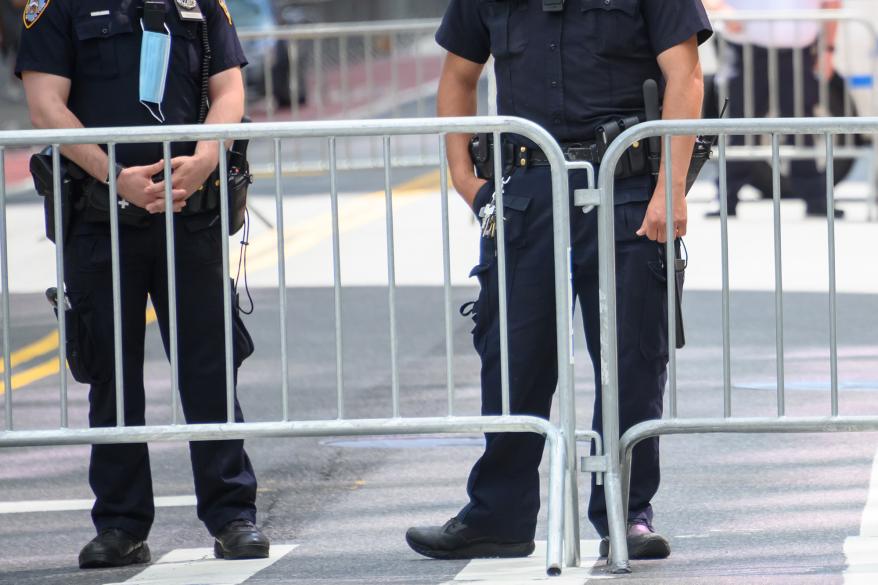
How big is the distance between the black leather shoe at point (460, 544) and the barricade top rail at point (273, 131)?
1.12m

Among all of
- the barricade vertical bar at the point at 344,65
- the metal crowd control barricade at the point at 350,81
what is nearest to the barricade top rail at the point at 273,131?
the metal crowd control barricade at the point at 350,81

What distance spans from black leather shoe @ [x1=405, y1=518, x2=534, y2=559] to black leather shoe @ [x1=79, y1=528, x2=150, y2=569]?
804 mm

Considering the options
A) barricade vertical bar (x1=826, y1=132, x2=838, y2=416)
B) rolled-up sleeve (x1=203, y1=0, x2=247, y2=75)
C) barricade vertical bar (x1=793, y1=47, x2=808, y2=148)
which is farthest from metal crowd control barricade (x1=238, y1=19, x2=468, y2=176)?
barricade vertical bar (x1=826, y1=132, x2=838, y2=416)

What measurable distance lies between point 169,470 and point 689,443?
1884 millimetres

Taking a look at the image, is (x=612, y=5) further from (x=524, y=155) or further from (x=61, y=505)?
(x=61, y=505)

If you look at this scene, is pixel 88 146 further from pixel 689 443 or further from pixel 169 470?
pixel 689 443

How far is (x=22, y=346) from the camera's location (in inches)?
352

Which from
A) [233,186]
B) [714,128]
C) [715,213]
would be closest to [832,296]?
[714,128]

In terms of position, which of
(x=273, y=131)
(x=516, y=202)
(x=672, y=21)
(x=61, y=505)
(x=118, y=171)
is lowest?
(x=61, y=505)

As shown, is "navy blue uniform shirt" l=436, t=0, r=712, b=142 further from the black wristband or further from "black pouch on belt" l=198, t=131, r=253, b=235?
the black wristband

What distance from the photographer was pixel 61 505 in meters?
6.09

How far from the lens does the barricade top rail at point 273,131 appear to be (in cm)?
489

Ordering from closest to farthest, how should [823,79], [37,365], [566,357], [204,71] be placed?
[566,357]
[204,71]
[37,365]
[823,79]

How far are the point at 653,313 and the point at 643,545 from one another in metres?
0.64
